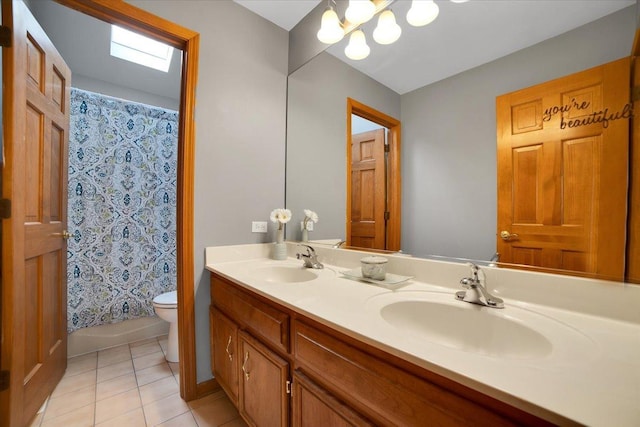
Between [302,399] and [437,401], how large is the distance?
50 cm

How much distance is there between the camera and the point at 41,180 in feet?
4.68

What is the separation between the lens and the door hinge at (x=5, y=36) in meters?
1.13

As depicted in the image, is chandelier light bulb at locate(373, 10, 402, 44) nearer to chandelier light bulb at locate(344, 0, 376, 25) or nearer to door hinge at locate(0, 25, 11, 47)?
chandelier light bulb at locate(344, 0, 376, 25)

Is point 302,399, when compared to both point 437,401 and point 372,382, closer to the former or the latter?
point 372,382

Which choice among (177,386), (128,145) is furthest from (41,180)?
(177,386)

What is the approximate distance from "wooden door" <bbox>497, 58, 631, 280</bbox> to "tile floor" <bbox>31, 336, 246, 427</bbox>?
162 centimetres

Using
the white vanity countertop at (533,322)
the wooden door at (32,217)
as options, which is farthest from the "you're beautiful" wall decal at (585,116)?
the wooden door at (32,217)

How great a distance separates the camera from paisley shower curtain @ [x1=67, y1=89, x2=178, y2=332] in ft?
6.72

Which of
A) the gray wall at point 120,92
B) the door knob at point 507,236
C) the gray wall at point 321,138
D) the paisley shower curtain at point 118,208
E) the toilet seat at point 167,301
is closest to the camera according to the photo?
the door knob at point 507,236

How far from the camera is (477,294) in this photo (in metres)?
0.83

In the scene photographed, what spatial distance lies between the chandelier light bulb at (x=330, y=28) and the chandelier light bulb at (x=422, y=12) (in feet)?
1.48

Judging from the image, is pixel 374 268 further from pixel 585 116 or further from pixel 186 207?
pixel 186 207

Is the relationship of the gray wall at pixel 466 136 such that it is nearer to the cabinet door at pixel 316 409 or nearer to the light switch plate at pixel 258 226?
the cabinet door at pixel 316 409

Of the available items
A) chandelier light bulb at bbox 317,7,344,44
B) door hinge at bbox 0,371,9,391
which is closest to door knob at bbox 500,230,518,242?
chandelier light bulb at bbox 317,7,344,44
